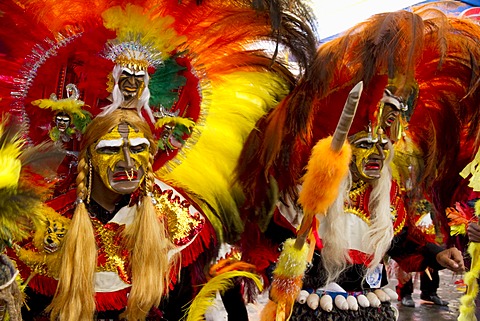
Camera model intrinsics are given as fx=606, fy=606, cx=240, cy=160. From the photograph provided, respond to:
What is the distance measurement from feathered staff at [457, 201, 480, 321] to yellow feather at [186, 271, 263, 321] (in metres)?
1.14

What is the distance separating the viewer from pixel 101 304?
2.38 metres

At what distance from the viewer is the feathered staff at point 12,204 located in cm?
182

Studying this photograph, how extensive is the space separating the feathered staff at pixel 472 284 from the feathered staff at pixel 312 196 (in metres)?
1.04

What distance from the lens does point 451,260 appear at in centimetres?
298

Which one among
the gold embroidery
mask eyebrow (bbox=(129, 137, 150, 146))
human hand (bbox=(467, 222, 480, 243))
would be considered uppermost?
mask eyebrow (bbox=(129, 137, 150, 146))

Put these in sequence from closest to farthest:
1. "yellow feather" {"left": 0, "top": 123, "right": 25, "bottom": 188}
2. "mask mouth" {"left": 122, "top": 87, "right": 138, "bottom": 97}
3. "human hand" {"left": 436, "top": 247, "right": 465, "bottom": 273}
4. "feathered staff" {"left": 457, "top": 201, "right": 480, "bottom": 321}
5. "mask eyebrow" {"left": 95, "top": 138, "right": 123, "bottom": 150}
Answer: "yellow feather" {"left": 0, "top": 123, "right": 25, "bottom": 188}
"mask eyebrow" {"left": 95, "top": 138, "right": 123, "bottom": 150}
"mask mouth" {"left": 122, "top": 87, "right": 138, "bottom": 97}
"human hand" {"left": 436, "top": 247, "right": 465, "bottom": 273}
"feathered staff" {"left": 457, "top": 201, "right": 480, "bottom": 321}

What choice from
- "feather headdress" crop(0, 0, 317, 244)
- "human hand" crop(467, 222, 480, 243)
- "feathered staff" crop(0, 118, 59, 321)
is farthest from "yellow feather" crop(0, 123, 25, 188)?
"human hand" crop(467, 222, 480, 243)

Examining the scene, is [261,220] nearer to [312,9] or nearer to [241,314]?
[241,314]

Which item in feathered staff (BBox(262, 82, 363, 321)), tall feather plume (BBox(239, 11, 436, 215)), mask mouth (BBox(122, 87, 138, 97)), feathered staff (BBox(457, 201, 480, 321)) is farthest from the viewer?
feathered staff (BBox(457, 201, 480, 321))

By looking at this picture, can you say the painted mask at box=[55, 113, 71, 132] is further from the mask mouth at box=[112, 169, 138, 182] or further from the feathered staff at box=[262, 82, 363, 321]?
the feathered staff at box=[262, 82, 363, 321]

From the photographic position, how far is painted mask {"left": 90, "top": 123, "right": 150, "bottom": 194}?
7.62 feet

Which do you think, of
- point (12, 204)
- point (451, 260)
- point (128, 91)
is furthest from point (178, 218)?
point (451, 260)

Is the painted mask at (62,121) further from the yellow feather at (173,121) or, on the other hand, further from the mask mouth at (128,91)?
the yellow feather at (173,121)

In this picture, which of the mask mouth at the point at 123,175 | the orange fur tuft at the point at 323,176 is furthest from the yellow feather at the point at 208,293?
the mask mouth at the point at 123,175
